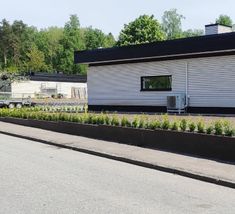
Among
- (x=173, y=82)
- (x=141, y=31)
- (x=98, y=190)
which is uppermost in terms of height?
(x=141, y=31)

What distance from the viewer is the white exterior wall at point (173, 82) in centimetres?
2283

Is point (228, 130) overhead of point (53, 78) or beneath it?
A: beneath

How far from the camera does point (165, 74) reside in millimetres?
25891

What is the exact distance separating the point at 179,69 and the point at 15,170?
16.1 meters

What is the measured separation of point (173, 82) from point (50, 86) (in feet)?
156

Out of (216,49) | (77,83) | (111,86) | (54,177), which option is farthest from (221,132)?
(77,83)

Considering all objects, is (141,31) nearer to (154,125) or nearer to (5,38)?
(5,38)

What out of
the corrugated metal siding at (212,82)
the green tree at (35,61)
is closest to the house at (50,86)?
the green tree at (35,61)

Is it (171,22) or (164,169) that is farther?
(171,22)

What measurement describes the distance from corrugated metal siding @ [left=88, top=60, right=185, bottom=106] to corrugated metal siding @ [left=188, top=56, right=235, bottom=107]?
82cm

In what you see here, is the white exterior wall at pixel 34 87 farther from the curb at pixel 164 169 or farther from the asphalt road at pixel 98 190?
the asphalt road at pixel 98 190

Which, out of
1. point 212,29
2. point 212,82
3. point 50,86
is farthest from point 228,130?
point 50,86

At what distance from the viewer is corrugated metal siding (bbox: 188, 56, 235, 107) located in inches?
887

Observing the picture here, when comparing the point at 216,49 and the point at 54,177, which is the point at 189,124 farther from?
the point at 216,49
